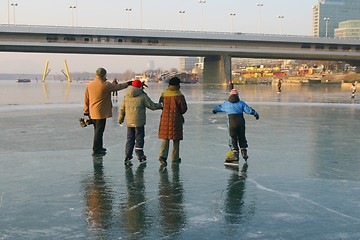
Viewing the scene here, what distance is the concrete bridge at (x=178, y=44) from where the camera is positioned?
72188mm

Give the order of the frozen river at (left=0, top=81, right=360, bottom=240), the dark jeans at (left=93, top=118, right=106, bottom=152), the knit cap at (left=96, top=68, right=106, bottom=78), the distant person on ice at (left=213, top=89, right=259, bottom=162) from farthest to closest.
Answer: the dark jeans at (left=93, top=118, right=106, bottom=152)
the knit cap at (left=96, top=68, right=106, bottom=78)
the distant person on ice at (left=213, top=89, right=259, bottom=162)
the frozen river at (left=0, top=81, right=360, bottom=240)

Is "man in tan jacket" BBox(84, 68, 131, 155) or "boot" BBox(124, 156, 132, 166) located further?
"man in tan jacket" BBox(84, 68, 131, 155)

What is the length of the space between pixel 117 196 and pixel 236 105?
3343 mm

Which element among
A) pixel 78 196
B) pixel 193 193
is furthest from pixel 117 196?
pixel 193 193

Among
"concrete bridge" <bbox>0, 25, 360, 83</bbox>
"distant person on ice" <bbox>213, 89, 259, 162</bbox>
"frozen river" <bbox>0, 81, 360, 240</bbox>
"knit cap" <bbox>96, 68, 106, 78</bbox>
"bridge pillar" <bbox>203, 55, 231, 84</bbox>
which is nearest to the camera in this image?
"frozen river" <bbox>0, 81, 360, 240</bbox>

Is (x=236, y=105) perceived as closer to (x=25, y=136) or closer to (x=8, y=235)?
(x=8, y=235)

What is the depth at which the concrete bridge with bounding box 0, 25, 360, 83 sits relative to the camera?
7219cm

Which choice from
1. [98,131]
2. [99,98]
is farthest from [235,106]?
[98,131]

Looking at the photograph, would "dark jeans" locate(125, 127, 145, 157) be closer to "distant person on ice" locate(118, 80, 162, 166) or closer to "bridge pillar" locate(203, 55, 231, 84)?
"distant person on ice" locate(118, 80, 162, 166)

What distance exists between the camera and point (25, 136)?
1163 centimetres

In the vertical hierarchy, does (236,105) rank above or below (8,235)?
above

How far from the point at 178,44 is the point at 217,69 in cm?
1023

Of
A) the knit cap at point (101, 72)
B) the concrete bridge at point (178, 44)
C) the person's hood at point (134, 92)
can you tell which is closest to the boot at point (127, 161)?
the person's hood at point (134, 92)

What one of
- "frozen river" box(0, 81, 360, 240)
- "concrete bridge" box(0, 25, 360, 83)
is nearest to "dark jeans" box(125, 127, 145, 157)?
"frozen river" box(0, 81, 360, 240)
